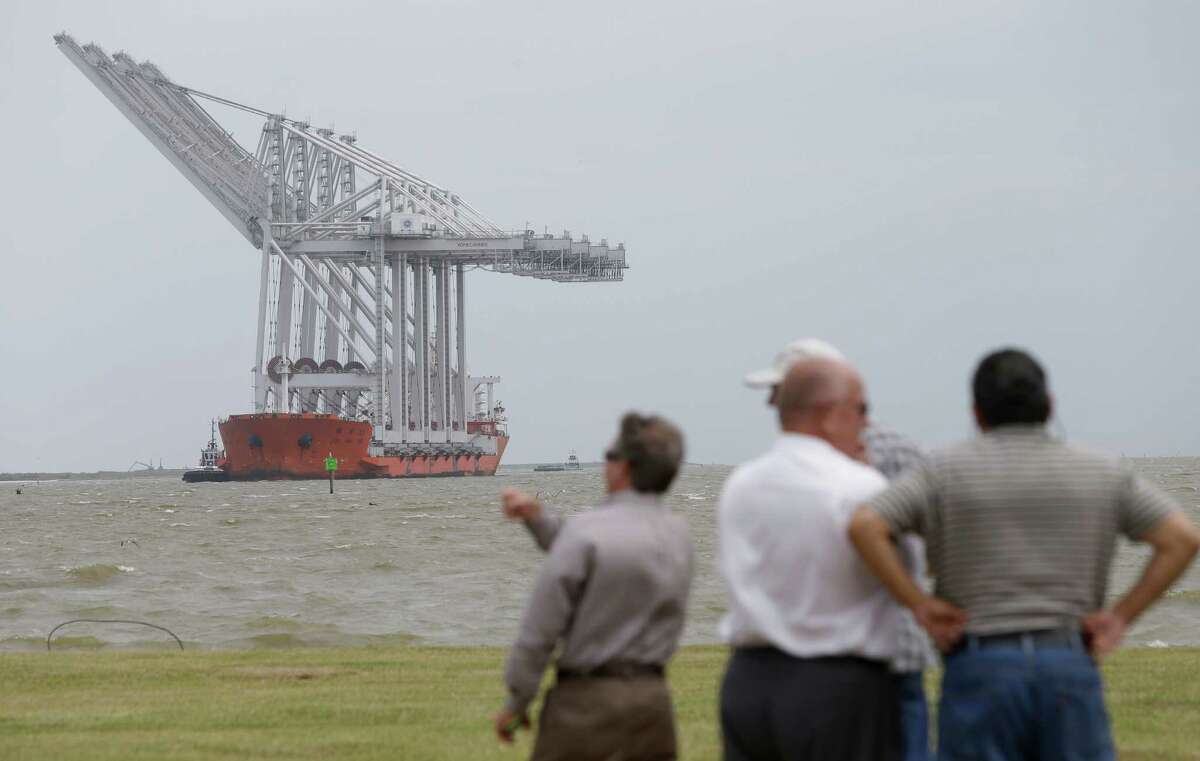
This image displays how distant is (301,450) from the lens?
8569cm

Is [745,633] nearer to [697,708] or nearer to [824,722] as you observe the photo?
[824,722]

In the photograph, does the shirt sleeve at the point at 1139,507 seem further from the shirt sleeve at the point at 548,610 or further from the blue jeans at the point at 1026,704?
the shirt sleeve at the point at 548,610

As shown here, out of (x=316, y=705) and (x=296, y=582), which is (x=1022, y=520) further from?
(x=296, y=582)

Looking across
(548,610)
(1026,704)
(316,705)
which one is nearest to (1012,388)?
(1026,704)

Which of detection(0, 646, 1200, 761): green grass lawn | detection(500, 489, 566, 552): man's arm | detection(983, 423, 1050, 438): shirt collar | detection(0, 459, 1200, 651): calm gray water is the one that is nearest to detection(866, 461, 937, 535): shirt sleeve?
detection(983, 423, 1050, 438): shirt collar

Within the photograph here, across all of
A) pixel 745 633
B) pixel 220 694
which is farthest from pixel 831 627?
pixel 220 694

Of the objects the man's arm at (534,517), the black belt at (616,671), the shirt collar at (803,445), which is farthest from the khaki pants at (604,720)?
the shirt collar at (803,445)

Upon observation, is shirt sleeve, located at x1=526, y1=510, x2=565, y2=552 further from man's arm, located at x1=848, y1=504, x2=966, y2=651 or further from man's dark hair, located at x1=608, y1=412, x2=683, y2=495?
man's arm, located at x1=848, y1=504, x2=966, y2=651

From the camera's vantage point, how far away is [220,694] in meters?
9.22

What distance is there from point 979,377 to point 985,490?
0.76 ft

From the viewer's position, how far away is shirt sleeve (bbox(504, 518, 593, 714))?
3.72m

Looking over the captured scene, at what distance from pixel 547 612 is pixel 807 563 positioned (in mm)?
629

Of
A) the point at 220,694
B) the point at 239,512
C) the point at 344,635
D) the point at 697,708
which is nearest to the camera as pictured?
the point at 697,708

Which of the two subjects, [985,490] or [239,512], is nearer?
[985,490]
